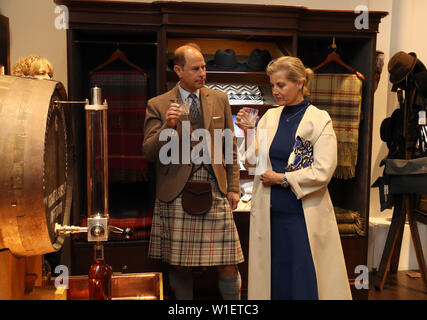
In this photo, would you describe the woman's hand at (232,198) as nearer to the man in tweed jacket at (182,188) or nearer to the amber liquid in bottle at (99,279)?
the man in tweed jacket at (182,188)

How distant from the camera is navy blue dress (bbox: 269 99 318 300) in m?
2.55

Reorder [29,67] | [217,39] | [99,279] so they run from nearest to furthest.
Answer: [99,279] → [29,67] → [217,39]

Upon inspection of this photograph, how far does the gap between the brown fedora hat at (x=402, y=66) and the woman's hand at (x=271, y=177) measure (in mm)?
1657

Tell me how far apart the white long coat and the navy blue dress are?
34 millimetres

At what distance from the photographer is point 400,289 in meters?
3.87

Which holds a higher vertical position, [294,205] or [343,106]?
[343,106]

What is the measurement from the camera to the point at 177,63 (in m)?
2.88

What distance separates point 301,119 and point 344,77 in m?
1.36

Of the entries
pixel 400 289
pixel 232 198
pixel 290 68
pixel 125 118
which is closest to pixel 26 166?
pixel 290 68

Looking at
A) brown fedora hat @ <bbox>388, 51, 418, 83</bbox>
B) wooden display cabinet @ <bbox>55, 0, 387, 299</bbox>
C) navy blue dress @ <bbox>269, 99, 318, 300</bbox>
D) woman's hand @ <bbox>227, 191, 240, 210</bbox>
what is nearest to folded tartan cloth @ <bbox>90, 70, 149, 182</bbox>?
wooden display cabinet @ <bbox>55, 0, 387, 299</bbox>

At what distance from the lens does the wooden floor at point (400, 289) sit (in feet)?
12.1

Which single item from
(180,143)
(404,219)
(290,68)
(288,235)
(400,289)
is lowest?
(400,289)

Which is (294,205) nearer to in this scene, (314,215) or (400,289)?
(314,215)

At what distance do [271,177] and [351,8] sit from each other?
2529 millimetres
